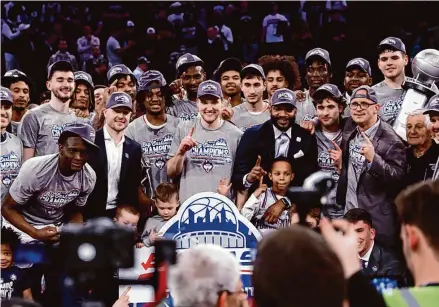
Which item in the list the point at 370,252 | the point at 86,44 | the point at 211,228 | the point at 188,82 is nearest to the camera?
the point at 211,228

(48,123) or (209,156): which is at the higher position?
(48,123)

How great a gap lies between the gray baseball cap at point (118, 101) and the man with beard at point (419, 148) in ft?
6.58

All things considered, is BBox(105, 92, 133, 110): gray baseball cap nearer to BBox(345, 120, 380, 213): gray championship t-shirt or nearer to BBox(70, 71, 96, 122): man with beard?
BBox(70, 71, 96, 122): man with beard

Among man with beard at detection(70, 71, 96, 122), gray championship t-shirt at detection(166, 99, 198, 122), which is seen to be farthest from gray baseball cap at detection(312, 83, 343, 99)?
man with beard at detection(70, 71, 96, 122)

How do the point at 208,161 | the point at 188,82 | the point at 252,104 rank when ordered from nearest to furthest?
the point at 208,161
the point at 252,104
the point at 188,82

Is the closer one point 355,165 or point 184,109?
point 355,165

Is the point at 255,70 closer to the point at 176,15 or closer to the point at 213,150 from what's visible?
the point at 213,150

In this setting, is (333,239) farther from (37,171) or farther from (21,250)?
(37,171)

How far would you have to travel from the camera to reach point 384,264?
6094mm

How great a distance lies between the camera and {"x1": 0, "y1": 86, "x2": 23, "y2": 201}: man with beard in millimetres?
6820

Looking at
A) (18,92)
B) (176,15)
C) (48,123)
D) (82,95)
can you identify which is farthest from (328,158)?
(176,15)

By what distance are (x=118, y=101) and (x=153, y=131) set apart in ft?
1.14

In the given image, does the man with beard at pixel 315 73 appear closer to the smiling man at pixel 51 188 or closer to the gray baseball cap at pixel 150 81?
the gray baseball cap at pixel 150 81

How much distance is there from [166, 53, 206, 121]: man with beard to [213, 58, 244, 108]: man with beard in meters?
0.22
